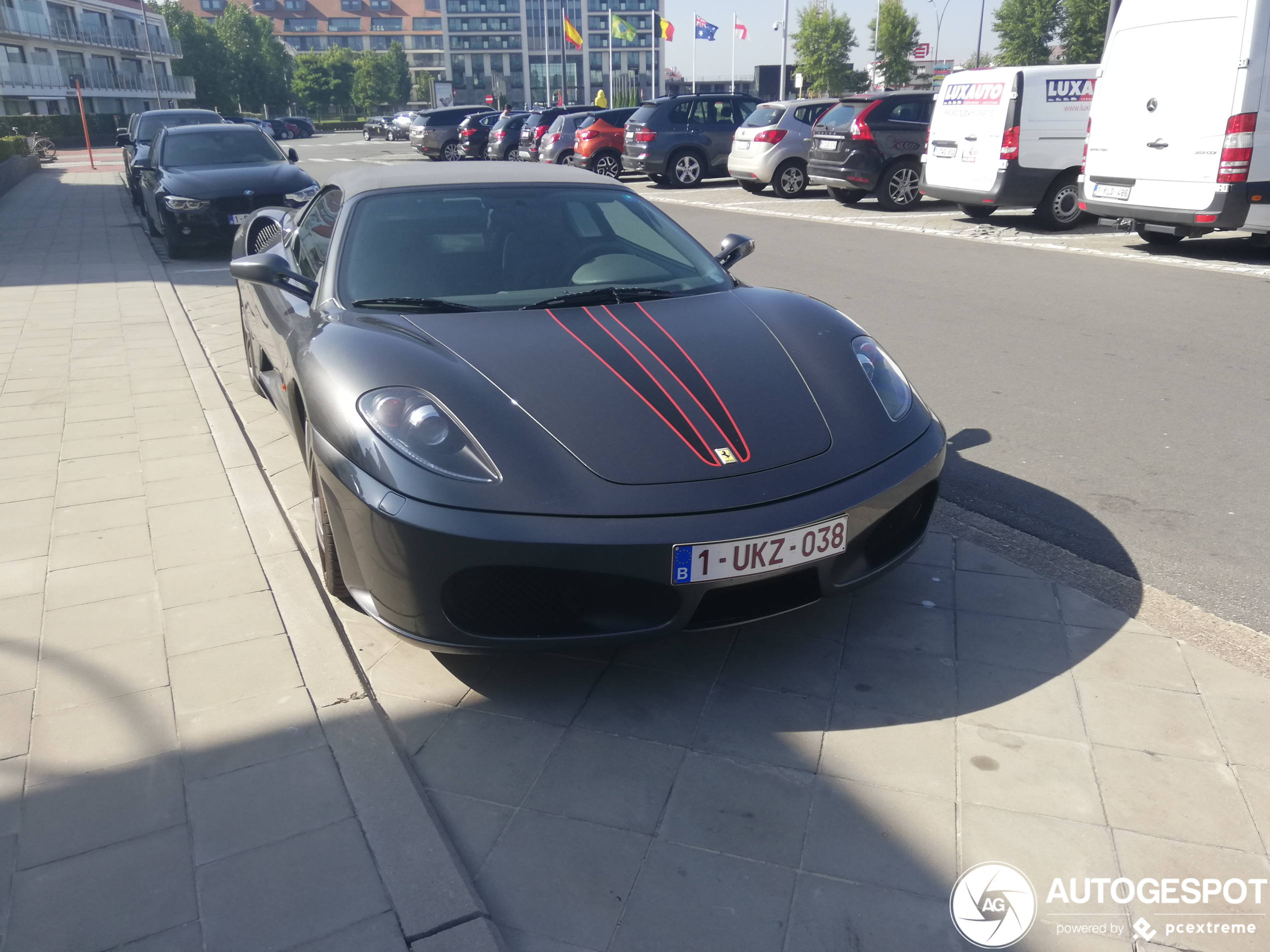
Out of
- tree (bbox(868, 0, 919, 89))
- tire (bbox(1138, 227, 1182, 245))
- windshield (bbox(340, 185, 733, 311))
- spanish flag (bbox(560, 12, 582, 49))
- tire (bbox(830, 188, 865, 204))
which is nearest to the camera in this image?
windshield (bbox(340, 185, 733, 311))

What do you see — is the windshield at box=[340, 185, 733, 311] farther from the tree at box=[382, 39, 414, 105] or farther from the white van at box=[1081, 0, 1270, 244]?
the tree at box=[382, 39, 414, 105]

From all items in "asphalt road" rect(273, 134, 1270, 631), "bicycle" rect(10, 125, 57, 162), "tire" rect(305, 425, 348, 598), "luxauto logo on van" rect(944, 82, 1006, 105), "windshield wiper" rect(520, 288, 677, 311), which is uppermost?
"luxauto logo on van" rect(944, 82, 1006, 105)

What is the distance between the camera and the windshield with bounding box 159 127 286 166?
11.8m

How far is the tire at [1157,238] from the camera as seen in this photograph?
10891mm

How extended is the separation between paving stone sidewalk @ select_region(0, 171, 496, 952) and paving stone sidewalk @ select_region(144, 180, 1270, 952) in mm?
171

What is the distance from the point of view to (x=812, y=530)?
256cm

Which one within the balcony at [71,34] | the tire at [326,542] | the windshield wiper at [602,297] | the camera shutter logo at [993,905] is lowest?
the camera shutter logo at [993,905]

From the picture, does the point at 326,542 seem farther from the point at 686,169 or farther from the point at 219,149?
the point at 686,169

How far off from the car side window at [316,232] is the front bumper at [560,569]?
141 cm

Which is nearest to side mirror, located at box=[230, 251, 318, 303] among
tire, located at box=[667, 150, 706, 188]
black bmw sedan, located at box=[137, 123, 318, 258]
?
black bmw sedan, located at box=[137, 123, 318, 258]

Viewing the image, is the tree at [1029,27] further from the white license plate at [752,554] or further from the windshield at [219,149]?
the white license plate at [752,554]

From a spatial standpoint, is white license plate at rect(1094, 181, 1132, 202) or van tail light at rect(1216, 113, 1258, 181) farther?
white license plate at rect(1094, 181, 1132, 202)

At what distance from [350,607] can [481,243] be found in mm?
1388

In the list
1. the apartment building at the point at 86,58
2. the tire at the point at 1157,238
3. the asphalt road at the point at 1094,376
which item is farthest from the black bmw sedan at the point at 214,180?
the apartment building at the point at 86,58
